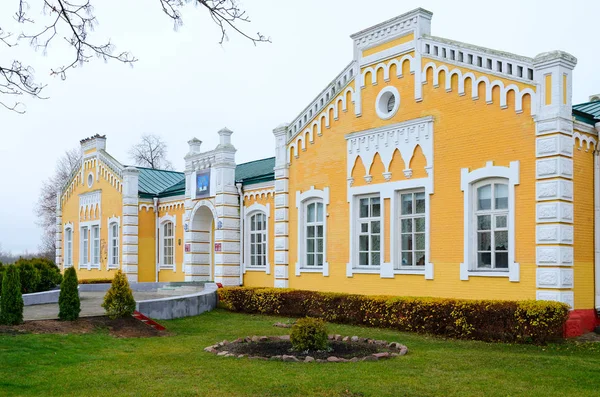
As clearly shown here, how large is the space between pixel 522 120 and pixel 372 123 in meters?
4.72

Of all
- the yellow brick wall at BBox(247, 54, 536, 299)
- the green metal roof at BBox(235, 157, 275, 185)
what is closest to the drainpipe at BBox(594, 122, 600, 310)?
the yellow brick wall at BBox(247, 54, 536, 299)

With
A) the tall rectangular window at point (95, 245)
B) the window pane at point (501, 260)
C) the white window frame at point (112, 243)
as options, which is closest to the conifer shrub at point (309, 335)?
the window pane at point (501, 260)

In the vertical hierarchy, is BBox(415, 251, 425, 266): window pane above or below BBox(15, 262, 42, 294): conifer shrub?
above

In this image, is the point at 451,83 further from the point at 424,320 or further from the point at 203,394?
the point at 203,394

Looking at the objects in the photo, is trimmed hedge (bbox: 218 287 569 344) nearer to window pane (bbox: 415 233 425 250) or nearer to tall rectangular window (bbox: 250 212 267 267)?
window pane (bbox: 415 233 425 250)

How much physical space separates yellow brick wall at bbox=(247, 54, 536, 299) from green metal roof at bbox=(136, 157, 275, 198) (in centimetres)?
433

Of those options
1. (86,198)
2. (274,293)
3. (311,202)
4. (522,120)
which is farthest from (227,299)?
(86,198)

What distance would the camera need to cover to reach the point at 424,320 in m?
15.1

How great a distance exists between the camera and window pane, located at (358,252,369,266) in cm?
1858

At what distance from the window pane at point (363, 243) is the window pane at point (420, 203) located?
6.68 feet

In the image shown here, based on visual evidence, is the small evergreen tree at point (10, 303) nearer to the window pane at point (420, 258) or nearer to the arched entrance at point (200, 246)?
the window pane at point (420, 258)

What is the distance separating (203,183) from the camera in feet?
83.6

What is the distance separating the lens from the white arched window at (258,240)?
23.5 meters

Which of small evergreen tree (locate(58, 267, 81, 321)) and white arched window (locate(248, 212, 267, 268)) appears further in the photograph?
white arched window (locate(248, 212, 267, 268))
